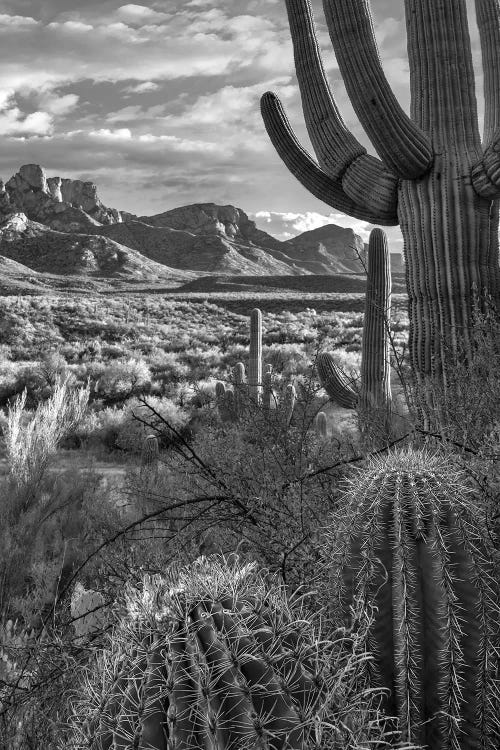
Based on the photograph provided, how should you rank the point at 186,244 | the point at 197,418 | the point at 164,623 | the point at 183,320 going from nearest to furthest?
the point at 164,623, the point at 197,418, the point at 183,320, the point at 186,244

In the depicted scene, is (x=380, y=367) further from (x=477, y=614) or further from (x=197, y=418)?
(x=477, y=614)

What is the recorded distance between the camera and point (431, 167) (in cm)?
648

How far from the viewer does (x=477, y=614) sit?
2.25 metres

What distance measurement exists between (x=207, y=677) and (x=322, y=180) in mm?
6903

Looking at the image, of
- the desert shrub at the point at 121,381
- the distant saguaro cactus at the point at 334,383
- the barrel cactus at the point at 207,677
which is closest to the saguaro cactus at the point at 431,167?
the distant saguaro cactus at the point at 334,383

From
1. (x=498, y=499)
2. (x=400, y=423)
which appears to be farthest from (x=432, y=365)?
(x=498, y=499)

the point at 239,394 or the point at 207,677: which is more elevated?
the point at 239,394

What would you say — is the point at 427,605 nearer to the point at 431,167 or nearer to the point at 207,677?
the point at 207,677

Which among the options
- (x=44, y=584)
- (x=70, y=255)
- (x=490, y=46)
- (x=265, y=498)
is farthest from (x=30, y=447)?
(x=70, y=255)

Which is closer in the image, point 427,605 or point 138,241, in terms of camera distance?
point 427,605

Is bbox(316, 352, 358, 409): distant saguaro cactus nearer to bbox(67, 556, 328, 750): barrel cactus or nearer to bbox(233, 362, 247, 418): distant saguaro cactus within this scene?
bbox(233, 362, 247, 418): distant saguaro cactus

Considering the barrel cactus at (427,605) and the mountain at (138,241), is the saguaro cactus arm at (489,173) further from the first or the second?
the mountain at (138,241)

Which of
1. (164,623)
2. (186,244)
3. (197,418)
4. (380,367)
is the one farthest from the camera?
(186,244)

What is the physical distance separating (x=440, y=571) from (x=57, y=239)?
361 feet
